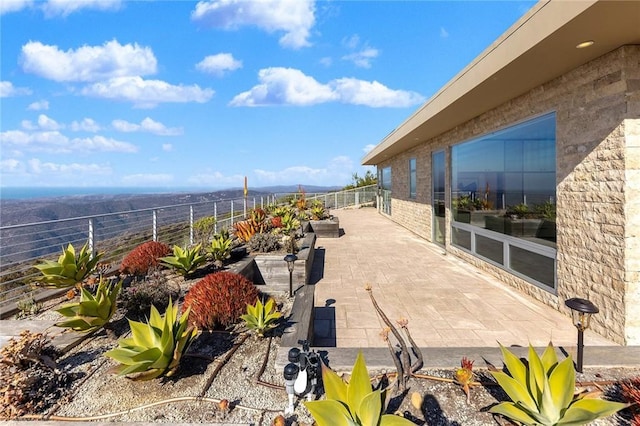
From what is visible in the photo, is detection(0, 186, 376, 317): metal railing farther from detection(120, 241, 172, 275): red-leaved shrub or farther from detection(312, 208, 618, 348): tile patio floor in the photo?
detection(312, 208, 618, 348): tile patio floor

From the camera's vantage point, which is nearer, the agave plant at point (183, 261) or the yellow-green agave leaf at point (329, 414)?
the yellow-green agave leaf at point (329, 414)

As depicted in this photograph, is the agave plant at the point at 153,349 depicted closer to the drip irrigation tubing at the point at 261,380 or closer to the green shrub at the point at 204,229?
the drip irrigation tubing at the point at 261,380

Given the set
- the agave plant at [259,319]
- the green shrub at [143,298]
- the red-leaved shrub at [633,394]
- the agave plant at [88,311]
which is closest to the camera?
the red-leaved shrub at [633,394]

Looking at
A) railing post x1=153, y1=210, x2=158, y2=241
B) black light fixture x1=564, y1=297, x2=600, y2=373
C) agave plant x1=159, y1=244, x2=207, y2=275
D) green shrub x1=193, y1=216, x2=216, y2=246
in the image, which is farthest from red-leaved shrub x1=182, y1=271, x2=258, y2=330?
green shrub x1=193, y1=216, x2=216, y2=246

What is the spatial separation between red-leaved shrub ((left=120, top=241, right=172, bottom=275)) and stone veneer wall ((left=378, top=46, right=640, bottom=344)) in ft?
19.1

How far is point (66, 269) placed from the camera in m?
3.94

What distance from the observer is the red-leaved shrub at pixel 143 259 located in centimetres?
502

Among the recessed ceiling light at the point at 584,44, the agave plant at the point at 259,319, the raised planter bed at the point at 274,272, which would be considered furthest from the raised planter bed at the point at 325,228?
the recessed ceiling light at the point at 584,44

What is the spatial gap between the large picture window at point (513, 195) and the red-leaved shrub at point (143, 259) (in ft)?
19.0

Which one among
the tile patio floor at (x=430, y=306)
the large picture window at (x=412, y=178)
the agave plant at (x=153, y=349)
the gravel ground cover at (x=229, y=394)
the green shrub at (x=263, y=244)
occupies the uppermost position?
the large picture window at (x=412, y=178)

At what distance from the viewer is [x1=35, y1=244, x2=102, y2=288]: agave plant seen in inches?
151

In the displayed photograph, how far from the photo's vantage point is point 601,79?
3582mm

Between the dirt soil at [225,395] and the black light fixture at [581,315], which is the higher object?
the black light fixture at [581,315]

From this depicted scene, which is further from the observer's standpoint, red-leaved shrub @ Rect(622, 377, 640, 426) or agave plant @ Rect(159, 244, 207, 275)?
agave plant @ Rect(159, 244, 207, 275)
